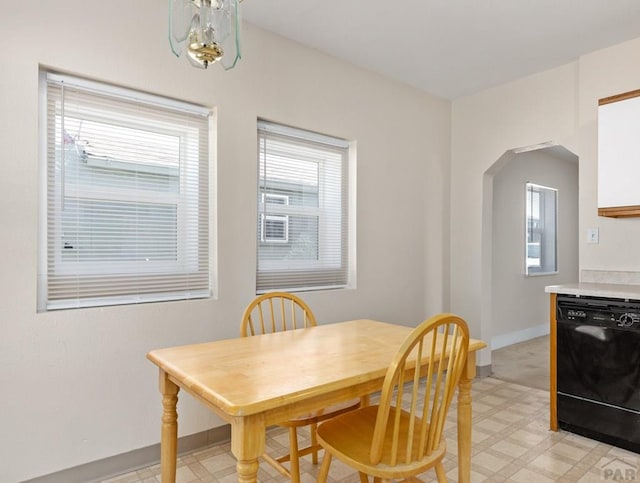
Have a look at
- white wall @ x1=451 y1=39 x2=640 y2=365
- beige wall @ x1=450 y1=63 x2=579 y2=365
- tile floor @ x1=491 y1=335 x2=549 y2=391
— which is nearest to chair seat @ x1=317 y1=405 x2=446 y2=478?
white wall @ x1=451 y1=39 x2=640 y2=365

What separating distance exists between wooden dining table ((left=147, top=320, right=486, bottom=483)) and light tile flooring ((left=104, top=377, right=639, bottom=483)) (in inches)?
23.6

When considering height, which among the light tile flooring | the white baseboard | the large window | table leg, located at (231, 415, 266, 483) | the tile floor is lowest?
the tile floor

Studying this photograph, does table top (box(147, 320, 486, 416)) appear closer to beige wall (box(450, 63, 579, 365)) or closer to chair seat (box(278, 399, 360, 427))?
chair seat (box(278, 399, 360, 427))

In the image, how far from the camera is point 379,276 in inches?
136

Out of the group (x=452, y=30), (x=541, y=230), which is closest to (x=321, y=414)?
(x=452, y=30)

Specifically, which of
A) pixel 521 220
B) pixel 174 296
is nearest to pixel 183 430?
pixel 174 296

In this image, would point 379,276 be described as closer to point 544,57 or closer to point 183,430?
point 183,430

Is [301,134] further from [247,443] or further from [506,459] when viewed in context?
[506,459]

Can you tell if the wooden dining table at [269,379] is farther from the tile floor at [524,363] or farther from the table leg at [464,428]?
the tile floor at [524,363]

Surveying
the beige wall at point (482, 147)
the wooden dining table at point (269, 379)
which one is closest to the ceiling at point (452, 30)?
the beige wall at point (482, 147)

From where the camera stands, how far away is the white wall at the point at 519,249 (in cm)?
490

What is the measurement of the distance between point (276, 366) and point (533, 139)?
3071mm

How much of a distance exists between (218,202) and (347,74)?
1.54 metres

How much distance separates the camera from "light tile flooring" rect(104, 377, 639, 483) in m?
2.14
